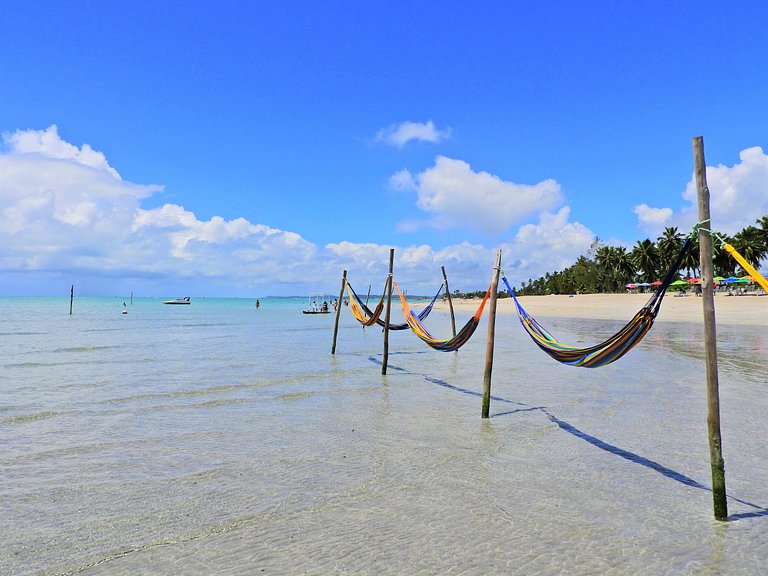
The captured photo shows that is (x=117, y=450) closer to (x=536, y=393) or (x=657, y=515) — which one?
(x=657, y=515)

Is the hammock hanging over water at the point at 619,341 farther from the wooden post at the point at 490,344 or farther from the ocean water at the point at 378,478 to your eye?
the ocean water at the point at 378,478

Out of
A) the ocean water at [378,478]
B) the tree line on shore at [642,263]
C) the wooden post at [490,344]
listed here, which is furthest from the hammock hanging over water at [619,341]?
the tree line on shore at [642,263]

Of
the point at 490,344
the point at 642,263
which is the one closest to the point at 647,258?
the point at 642,263

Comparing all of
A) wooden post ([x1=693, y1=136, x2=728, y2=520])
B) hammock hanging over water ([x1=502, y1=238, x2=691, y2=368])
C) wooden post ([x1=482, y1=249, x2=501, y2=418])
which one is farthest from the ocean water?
hammock hanging over water ([x1=502, y1=238, x2=691, y2=368])

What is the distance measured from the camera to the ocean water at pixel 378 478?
312 cm

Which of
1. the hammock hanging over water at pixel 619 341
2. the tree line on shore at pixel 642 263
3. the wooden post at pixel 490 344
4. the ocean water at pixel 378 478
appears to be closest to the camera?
the ocean water at pixel 378 478

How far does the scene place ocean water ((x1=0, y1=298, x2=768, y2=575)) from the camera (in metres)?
3.12

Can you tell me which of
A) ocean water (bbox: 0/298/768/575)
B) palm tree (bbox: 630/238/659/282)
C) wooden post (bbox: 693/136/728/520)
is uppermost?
palm tree (bbox: 630/238/659/282)

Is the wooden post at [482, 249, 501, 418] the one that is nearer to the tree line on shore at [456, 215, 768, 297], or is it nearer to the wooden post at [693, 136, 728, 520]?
the wooden post at [693, 136, 728, 520]

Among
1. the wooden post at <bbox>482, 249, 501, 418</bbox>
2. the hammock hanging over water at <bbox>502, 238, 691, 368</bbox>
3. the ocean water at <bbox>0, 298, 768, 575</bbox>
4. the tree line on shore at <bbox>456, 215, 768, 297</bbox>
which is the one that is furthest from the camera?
the tree line on shore at <bbox>456, 215, 768, 297</bbox>

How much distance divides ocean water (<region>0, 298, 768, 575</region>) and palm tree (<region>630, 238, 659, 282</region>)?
56866mm

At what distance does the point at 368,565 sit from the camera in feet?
9.80

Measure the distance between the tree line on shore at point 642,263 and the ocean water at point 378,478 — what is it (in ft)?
170

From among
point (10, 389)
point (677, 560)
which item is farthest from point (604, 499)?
point (10, 389)
